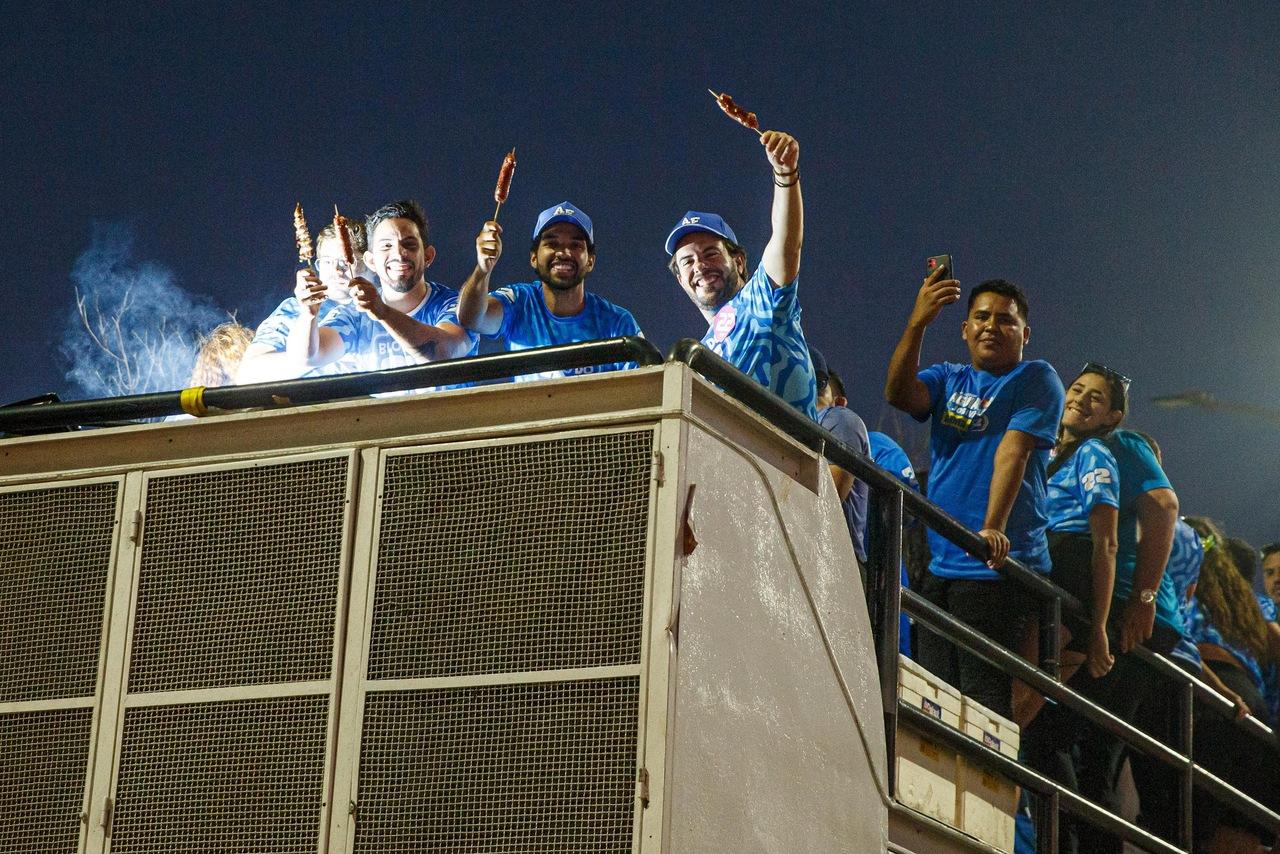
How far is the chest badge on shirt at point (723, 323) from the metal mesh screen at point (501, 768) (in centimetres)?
196

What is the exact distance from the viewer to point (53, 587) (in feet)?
15.0

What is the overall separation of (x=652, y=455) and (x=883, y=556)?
123cm

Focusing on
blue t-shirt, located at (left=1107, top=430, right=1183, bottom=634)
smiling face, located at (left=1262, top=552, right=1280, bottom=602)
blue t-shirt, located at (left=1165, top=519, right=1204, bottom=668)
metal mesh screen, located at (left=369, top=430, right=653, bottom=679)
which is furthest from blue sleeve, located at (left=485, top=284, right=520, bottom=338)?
smiling face, located at (left=1262, top=552, right=1280, bottom=602)

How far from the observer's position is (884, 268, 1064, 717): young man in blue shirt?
622 centimetres

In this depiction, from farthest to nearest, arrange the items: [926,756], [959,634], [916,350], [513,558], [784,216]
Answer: [916,350] → [784,216] → [959,634] → [926,756] → [513,558]

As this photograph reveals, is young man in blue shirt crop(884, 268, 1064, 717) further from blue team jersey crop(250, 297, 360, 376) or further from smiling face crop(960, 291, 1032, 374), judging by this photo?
blue team jersey crop(250, 297, 360, 376)

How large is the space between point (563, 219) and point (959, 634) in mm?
2320

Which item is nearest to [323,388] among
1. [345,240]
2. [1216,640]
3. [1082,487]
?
[345,240]

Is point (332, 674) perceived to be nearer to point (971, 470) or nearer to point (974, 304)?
point (971, 470)

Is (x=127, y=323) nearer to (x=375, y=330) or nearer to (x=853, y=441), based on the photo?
(x=375, y=330)

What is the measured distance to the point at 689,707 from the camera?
12.3 feet

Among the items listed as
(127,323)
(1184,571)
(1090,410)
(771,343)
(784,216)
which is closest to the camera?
(771,343)

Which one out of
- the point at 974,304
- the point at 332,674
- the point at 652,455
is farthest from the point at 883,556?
the point at 974,304

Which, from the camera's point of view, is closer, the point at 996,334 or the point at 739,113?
the point at 739,113
